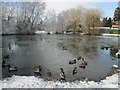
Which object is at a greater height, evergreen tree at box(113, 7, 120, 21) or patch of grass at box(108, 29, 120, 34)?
evergreen tree at box(113, 7, 120, 21)

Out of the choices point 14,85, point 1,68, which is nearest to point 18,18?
point 1,68

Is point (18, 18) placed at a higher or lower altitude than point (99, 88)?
higher

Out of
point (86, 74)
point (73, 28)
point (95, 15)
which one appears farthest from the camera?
point (73, 28)

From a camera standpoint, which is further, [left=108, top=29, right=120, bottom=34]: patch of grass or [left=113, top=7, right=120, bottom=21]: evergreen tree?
[left=113, top=7, right=120, bottom=21]: evergreen tree

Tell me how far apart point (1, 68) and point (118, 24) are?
60.2m

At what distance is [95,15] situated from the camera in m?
59.2

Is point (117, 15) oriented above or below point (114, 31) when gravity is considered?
above

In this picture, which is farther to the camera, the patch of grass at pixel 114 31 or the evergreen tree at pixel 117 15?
the evergreen tree at pixel 117 15

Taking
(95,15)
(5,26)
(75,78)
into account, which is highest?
(95,15)

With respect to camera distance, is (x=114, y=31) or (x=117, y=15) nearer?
(x=114, y=31)

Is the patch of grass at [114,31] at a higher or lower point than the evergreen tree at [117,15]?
lower

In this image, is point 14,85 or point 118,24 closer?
point 14,85

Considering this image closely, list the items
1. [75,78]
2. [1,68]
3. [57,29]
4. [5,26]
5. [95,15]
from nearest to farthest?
[75,78] < [1,68] < [5,26] < [95,15] < [57,29]

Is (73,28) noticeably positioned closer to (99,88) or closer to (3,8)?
(3,8)
